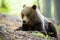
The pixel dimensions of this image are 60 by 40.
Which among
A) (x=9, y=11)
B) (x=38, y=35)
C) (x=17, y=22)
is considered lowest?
(x=38, y=35)

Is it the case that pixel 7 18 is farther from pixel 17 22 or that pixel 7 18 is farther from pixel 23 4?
pixel 23 4

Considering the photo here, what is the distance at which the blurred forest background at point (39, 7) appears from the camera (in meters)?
2.61

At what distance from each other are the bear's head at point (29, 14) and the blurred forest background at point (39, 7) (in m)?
0.07

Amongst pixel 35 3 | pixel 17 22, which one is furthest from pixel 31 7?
pixel 17 22

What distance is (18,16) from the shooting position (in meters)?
2.71

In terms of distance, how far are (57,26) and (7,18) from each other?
86cm

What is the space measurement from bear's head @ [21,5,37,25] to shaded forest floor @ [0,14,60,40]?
0.39 feet

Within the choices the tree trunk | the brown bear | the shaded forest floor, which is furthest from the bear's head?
the tree trunk

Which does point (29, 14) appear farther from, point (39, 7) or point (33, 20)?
point (39, 7)

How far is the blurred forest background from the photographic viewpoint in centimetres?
261

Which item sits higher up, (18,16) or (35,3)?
(35,3)

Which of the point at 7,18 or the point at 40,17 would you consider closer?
the point at 7,18

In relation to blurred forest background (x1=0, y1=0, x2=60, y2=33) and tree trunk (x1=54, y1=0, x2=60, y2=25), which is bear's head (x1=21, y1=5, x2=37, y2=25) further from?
tree trunk (x1=54, y1=0, x2=60, y2=25)

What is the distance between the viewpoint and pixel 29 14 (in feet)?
8.84
